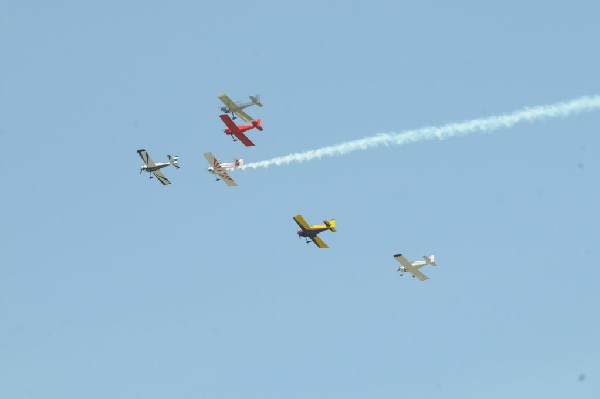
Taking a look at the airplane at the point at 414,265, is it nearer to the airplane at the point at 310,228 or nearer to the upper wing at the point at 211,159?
the airplane at the point at 310,228

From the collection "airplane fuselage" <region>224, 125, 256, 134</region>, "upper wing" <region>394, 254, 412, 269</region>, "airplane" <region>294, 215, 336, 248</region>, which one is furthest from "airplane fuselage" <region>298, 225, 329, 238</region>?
"airplane fuselage" <region>224, 125, 256, 134</region>

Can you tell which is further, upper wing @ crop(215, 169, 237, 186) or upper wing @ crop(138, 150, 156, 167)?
upper wing @ crop(215, 169, 237, 186)

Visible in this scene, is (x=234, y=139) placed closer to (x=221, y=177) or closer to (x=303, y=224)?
(x=221, y=177)

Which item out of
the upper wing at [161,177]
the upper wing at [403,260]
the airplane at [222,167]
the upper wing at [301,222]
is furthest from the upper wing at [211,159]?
the upper wing at [403,260]

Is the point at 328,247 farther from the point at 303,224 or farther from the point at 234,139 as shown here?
the point at 234,139

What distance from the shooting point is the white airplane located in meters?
133

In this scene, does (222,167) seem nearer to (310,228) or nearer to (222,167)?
(222,167)

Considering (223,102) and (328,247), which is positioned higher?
(223,102)

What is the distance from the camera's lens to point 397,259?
132750 mm

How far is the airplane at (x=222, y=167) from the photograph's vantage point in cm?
13288

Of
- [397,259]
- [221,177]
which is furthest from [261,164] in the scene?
[397,259]

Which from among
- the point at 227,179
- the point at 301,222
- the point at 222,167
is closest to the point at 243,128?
the point at 222,167

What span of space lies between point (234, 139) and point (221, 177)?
179 inches

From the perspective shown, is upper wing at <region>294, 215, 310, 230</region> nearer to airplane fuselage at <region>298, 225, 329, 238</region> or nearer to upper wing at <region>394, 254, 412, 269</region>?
airplane fuselage at <region>298, 225, 329, 238</region>
